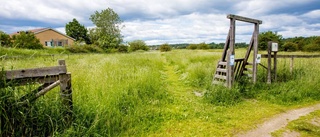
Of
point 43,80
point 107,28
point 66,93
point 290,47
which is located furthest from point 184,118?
point 290,47

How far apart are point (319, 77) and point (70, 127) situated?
8.13 meters

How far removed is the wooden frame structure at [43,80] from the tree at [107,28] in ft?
128

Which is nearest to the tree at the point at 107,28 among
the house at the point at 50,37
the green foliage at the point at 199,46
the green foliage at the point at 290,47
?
the house at the point at 50,37

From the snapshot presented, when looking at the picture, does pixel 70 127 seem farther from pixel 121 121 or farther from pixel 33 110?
pixel 121 121

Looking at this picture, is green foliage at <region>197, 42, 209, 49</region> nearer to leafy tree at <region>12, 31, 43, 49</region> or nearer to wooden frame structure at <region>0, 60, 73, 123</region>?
leafy tree at <region>12, 31, 43, 49</region>

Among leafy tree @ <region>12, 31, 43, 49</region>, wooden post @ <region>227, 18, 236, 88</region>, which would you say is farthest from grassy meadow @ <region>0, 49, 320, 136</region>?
leafy tree @ <region>12, 31, 43, 49</region>

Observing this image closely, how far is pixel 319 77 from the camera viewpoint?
21.1 feet

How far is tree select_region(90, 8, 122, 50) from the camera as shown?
40656 mm

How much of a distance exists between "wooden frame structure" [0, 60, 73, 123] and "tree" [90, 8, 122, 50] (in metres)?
39.0

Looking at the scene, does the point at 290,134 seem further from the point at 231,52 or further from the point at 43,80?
the point at 43,80

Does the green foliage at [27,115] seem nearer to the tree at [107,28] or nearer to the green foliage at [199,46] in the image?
the tree at [107,28]

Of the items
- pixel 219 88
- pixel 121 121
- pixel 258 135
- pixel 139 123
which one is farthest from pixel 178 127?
pixel 219 88

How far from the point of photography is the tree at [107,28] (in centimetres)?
4066

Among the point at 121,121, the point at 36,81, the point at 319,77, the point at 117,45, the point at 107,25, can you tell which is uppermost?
the point at 107,25
